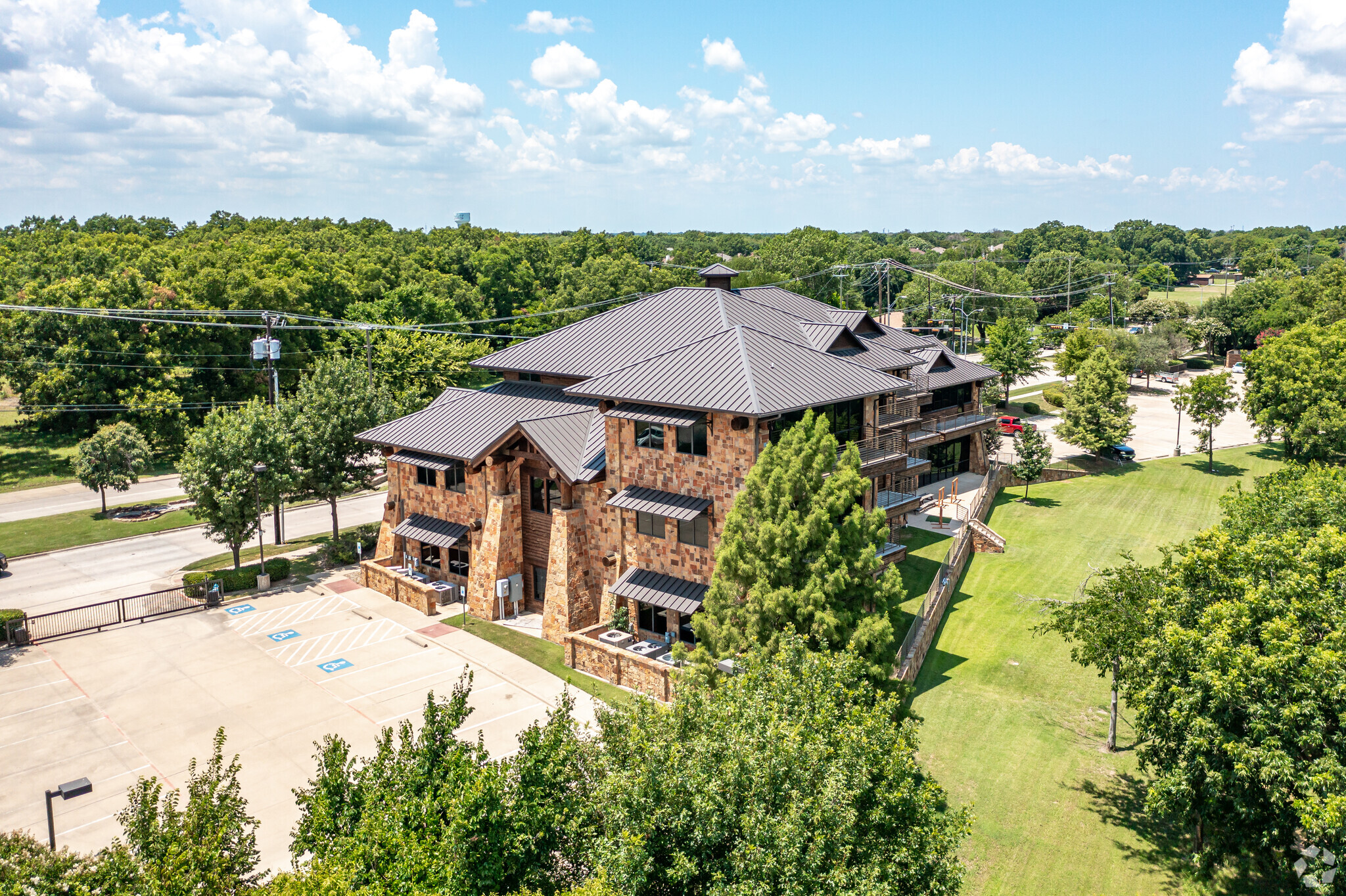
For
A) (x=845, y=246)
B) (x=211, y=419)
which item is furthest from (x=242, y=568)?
(x=845, y=246)

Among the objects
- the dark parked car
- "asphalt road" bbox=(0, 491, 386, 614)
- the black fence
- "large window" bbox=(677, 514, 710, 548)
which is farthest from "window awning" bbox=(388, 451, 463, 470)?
the dark parked car

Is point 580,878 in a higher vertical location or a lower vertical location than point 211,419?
lower

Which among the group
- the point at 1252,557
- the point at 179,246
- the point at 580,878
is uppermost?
the point at 179,246

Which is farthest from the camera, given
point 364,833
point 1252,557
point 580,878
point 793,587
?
point 793,587

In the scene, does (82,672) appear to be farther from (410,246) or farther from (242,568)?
(410,246)

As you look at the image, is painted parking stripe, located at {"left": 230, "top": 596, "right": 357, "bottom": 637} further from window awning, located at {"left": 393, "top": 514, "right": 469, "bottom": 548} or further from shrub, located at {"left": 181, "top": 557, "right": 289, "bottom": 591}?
window awning, located at {"left": 393, "top": 514, "right": 469, "bottom": 548}

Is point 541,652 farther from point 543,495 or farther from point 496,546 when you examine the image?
point 543,495
